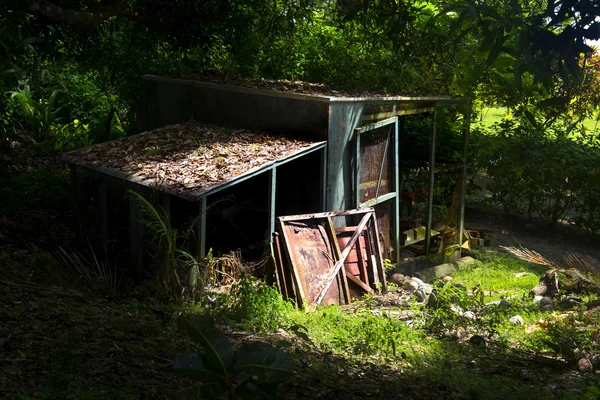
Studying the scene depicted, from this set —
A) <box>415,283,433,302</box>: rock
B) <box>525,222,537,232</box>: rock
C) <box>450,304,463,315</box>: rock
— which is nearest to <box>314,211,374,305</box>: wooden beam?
<box>415,283,433,302</box>: rock

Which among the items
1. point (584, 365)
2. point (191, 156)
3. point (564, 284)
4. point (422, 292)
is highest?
point (191, 156)

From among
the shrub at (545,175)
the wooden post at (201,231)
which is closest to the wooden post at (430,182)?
the shrub at (545,175)

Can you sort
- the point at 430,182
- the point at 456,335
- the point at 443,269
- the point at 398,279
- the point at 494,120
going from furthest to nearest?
the point at 494,120
the point at 443,269
the point at 430,182
the point at 398,279
the point at 456,335

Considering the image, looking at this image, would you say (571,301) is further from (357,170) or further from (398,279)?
(357,170)

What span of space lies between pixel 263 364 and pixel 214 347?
0.23 metres

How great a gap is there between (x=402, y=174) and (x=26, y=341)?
7.67 meters

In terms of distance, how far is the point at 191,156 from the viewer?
7.66 metres

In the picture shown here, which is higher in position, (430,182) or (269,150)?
(269,150)

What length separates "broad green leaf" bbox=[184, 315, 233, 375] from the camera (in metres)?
2.90

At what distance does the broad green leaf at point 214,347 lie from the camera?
2900 mm

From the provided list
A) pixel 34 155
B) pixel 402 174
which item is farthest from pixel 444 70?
pixel 34 155

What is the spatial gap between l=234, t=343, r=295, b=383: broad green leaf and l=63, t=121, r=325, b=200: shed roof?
3.65 meters

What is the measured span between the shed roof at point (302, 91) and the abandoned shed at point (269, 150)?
0.02 metres

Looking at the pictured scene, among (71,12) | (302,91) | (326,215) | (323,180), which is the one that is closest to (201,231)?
(326,215)
